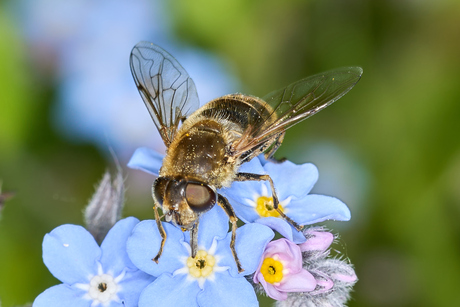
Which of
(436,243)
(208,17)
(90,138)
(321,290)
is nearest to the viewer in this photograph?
(321,290)

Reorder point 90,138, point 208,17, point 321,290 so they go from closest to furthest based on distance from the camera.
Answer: point 321,290
point 90,138
point 208,17

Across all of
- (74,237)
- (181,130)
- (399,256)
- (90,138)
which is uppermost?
(181,130)

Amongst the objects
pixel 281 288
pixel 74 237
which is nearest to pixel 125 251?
pixel 74 237

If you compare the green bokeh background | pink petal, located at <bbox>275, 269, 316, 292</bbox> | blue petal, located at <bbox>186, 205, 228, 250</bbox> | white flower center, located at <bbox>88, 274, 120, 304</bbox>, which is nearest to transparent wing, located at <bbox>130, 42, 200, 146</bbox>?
blue petal, located at <bbox>186, 205, 228, 250</bbox>

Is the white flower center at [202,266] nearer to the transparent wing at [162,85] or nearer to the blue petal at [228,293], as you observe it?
the blue petal at [228,293]

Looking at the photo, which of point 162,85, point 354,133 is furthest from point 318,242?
point 354,133

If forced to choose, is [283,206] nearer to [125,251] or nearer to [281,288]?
[281,288]

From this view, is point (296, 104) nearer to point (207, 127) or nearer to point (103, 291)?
point (207, 127)

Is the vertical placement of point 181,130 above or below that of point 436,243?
above
